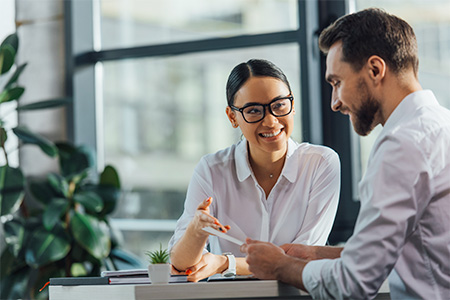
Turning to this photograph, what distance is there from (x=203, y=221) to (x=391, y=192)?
63 centimetres

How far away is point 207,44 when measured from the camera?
4105 mm

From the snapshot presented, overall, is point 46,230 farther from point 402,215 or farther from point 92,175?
point 402,215

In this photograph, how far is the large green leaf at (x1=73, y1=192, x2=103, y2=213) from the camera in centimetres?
366

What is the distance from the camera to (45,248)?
3.61m

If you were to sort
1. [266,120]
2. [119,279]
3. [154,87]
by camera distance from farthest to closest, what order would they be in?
1. [154,87]
2. [266,120]
3. [119,279]

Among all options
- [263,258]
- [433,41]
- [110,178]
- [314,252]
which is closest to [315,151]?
[314,252]

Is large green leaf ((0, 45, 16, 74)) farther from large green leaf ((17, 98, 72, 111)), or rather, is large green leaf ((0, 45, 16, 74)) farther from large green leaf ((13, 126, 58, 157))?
large green leaf ((13, 126, 58, 157))

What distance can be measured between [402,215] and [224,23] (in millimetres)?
2854

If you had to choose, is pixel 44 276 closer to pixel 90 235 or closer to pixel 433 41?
pixel 90 235

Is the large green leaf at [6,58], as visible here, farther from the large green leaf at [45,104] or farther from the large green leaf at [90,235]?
the large green leaf at [90,235]

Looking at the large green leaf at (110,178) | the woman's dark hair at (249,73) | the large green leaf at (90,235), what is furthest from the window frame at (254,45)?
the woman's dark hair at (249,73)

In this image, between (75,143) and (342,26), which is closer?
(342,26)

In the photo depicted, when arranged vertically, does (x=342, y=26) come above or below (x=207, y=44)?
below

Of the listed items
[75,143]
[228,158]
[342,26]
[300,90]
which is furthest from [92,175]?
[342,26]
